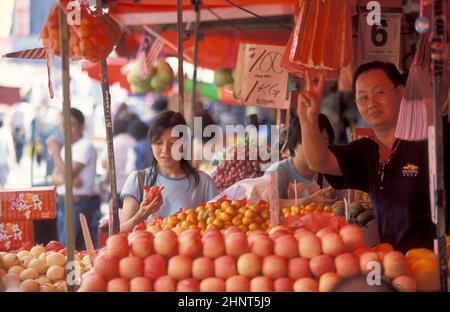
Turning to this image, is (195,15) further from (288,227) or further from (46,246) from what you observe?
(288,227)

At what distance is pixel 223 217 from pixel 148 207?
48 cm

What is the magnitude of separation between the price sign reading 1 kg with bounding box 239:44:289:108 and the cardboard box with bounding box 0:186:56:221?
5.56 feet

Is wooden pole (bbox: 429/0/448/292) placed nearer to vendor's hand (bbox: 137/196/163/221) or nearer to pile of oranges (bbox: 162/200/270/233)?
pile of oranges (bbox: 162/200/270/233)

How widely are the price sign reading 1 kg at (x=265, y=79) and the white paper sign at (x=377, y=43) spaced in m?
0.68

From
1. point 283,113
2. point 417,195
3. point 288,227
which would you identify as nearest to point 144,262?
point 288,227

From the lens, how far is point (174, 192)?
388 cm

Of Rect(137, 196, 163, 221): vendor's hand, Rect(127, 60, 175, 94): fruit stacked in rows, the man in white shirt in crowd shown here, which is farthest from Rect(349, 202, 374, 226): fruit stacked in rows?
the man in white shirt in crowd

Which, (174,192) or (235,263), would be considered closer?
(235,263)

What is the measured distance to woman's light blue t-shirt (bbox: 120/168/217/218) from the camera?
382 centimetres

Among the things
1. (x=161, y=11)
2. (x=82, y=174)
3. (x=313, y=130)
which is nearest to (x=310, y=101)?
(x=313, y=130)

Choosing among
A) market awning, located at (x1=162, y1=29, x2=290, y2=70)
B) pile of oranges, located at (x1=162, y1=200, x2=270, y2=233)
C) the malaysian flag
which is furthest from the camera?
market awning, located at (x1=162, y1=29, x2=290, y2=70)

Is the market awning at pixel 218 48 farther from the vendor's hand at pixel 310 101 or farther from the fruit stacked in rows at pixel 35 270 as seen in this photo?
the vendor's hand at pixel 310 101

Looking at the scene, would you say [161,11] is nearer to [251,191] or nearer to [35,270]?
[251,191]

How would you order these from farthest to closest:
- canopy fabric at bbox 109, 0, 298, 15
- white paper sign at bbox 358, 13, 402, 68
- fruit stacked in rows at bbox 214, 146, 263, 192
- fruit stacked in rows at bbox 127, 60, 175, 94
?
1. fruit stacked in rows at bbox 127, 60, 175, 94
2. canopy fabric at bbox 109, 0, 298, 15
3. fruit stacked in rows at bbox 214, 146, 263, 192
4. white paper sign at bbox 358, 13, 402, 68
